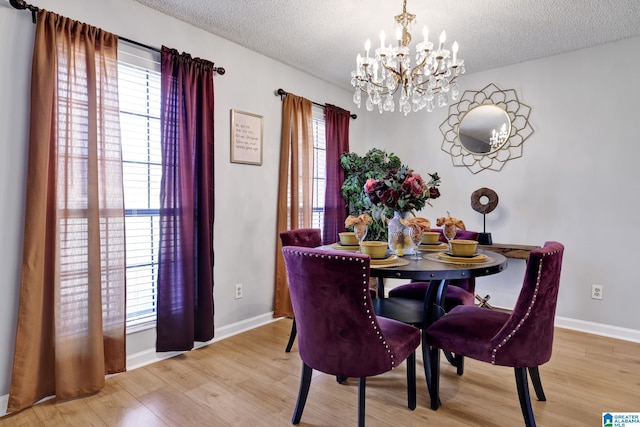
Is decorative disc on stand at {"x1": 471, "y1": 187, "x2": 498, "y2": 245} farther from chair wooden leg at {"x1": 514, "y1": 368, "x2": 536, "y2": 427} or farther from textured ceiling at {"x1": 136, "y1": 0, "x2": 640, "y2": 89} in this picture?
chair wooden leg at {"x1": 514, "y1": 368, "x2": 536, "y2": 427}

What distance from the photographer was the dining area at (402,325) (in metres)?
1.61

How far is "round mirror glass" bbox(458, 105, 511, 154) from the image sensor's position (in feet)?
12.3

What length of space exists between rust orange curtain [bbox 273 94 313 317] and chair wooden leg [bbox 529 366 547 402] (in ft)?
7.01

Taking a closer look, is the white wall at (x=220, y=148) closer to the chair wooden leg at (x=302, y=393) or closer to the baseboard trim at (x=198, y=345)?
the baseboard trim at (x=198, y=345)

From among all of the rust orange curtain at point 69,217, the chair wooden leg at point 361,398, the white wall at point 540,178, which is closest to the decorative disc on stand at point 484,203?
the white wall at point 540,178

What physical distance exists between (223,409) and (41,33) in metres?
2.33

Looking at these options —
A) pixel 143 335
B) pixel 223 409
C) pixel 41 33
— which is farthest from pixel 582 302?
pixel 41 33

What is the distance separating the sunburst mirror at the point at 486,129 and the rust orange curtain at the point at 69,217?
3279mm

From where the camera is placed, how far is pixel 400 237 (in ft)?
7.39

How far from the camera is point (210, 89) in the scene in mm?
2871

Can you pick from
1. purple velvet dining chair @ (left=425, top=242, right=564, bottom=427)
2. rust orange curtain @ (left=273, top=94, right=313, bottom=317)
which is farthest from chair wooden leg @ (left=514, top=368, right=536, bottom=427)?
rust orange curtain @ (left=273, top=94, right=313, bottom=317)

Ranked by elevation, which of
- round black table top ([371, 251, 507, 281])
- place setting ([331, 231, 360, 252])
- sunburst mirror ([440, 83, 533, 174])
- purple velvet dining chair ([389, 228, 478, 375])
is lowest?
purple velvet dining chair ([389, 228, 478, 375])

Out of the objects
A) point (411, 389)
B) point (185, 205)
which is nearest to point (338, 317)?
point (411, 389)

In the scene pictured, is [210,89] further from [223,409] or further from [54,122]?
[223,409]
